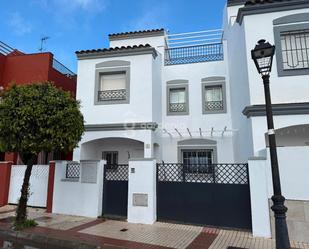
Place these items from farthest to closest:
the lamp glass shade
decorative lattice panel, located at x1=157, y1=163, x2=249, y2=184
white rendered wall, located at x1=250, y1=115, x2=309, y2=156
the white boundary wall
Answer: white rendered wall, located at x1=250, y1=115, x2=309, y2=156
decorative lattice panel, located at x1=157, y1=163, x2=249, y2=184
the white boundary wall
the lamp glass shade

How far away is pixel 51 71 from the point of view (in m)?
14.3

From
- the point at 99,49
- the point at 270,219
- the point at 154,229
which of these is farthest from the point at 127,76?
the point at 270,219

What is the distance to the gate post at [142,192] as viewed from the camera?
8.62 m

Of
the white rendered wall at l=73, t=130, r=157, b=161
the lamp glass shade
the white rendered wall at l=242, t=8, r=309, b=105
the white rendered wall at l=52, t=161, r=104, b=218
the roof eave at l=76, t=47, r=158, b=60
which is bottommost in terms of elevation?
the white rendered wall at l=52, t=161, r=104, b=218

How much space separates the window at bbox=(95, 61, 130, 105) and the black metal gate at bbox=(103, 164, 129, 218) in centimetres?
368

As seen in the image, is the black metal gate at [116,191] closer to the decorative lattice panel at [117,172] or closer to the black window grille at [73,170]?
the decorative lattice panel at [117,172]

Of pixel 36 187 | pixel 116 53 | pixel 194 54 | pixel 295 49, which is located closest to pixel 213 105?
pixel 194 54

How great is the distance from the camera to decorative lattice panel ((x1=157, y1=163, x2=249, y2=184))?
7992mm

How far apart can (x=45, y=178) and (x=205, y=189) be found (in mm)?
6981

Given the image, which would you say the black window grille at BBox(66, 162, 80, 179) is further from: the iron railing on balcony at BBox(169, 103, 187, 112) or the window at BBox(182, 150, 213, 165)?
the iron railing on balcony at BBox(169, 103, 187, 112)

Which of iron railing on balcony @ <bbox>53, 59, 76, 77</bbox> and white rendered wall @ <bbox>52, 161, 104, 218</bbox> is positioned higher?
iron railing on balcony @ <bbox>53, 59, 76, 77</bbox>

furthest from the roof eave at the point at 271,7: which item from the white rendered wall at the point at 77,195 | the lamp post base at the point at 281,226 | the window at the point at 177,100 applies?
the white rendered wall at the point at 77,195

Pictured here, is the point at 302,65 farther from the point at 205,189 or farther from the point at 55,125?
the point at 55,125

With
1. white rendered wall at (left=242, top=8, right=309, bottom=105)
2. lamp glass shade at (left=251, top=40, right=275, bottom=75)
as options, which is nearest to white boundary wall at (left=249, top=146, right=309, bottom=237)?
white rendered wall at (left=242, top=8, right=309, bottom=105)
